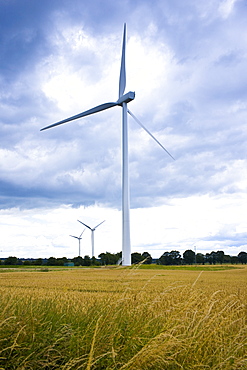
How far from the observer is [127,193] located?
5550 centimetres

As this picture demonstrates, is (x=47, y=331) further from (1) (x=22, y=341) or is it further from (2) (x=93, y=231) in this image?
(2) (x=93, y=231)

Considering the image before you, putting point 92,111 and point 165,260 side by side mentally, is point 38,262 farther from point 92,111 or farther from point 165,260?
point 92,111

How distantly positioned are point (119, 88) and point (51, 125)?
39.9 feet

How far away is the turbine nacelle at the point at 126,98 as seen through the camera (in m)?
55.7

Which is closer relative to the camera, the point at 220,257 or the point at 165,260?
the point at 165,260

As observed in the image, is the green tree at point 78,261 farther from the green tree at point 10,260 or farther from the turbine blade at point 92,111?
the turbine blade at point 92,111

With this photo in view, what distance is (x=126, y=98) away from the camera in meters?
56.2

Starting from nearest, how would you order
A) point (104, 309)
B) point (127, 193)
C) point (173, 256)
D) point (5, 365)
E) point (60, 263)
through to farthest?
point (5, 365) < point (104, 309) < point (127, 193) < point (60, 263) < point (173, 256)

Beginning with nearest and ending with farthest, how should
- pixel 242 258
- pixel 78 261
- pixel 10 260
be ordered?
pixel 10 260 < pixel 78 261 < pixel 242 258

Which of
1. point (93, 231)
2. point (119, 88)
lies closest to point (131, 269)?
point (119, 88)

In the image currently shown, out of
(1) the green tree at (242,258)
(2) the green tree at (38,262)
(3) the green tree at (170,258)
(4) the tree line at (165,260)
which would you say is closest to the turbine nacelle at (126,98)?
(4) the tree line at (165,260)

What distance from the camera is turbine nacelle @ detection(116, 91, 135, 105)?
2194 inches

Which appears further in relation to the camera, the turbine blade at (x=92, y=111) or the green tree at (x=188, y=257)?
the green tree at (x=188, y=257)

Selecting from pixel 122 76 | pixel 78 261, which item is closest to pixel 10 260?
pixel 78 261
